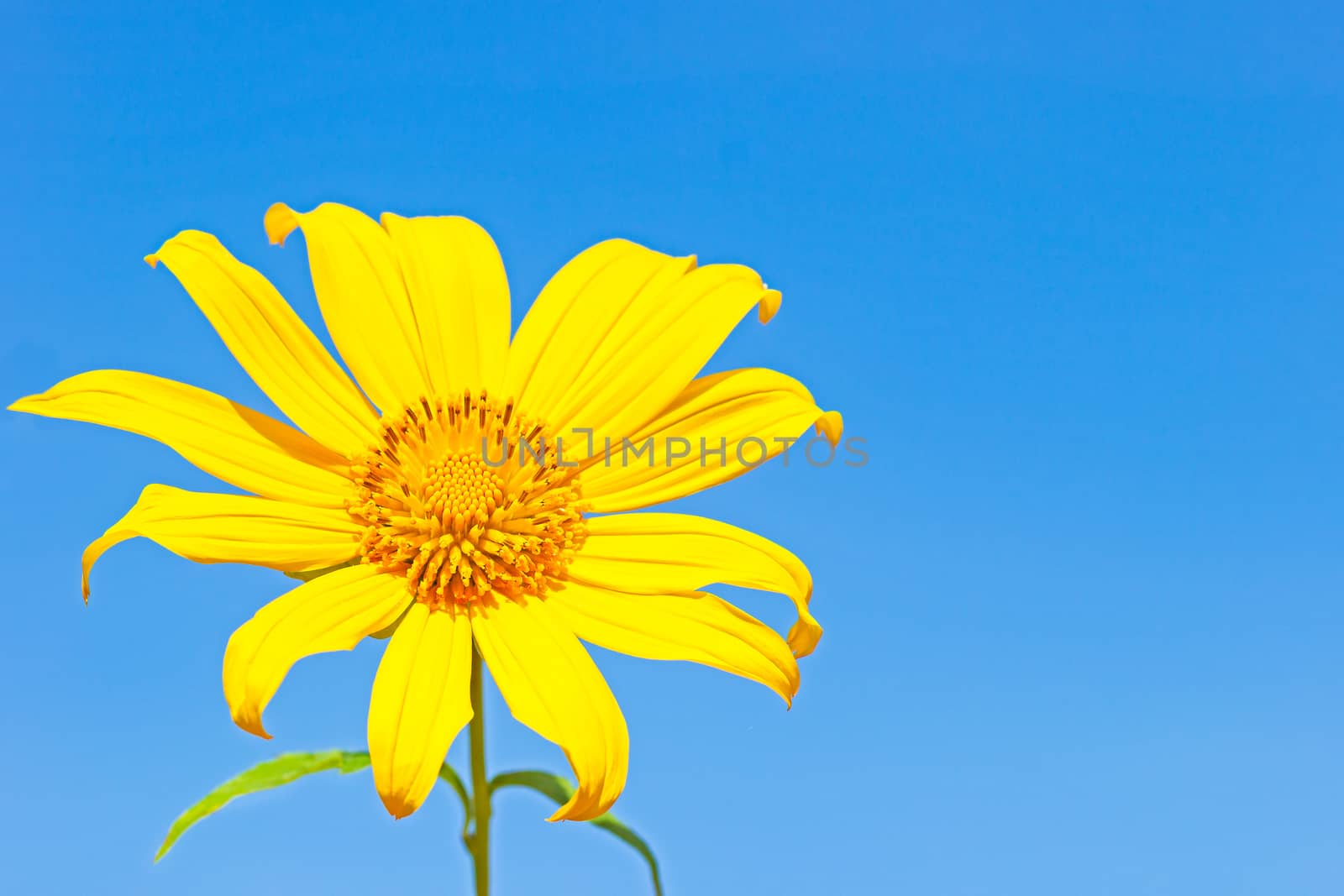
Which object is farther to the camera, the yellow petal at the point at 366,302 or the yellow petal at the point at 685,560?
the yellow petal at the point at 366,302

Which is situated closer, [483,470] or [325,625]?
[325,625]

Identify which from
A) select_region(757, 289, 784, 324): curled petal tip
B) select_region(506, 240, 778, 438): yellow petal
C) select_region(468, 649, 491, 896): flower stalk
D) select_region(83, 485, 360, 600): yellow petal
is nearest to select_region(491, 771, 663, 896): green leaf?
select_region(468, 649, 491, 896): flower stalk

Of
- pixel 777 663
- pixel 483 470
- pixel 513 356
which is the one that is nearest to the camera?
pixel 777 663

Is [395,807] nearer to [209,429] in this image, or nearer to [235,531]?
[235,531]

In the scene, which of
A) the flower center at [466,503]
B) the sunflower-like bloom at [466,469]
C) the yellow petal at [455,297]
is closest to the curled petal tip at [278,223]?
the sunflower-like bloom at [466,469]

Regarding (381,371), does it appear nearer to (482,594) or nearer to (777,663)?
(482,594)

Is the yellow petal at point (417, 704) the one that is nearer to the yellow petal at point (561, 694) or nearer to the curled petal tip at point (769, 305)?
the yellow petal at point (561, 694)

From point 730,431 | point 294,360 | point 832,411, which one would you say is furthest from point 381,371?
point 832,411
